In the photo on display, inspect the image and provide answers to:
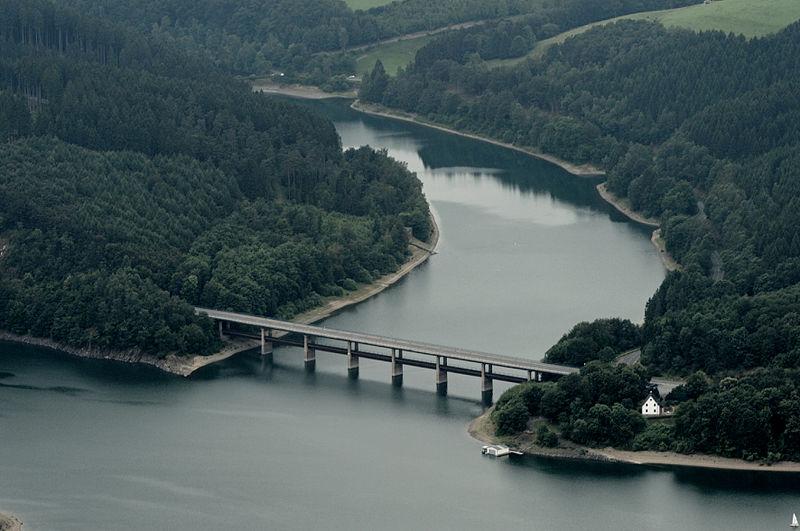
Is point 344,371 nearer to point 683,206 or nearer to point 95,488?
point 95,488

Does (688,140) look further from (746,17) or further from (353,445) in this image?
(353,445)

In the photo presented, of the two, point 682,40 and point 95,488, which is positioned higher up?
point 682,40

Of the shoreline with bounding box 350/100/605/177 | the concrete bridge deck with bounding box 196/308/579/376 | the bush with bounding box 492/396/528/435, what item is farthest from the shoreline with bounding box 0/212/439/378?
the shoreline with bounding box 350/100/605/177

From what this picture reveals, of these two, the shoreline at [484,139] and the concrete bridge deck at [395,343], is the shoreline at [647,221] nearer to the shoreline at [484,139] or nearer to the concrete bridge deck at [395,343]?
the shoreline at [484,139]

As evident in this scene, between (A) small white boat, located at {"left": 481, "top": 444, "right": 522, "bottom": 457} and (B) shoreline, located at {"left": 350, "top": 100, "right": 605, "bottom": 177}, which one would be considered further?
(B) shoreline, located at {"left": 350, "top": 100, "right": 605, "bottom": 177}

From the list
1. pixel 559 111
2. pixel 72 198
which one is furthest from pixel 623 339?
pixel 559 111

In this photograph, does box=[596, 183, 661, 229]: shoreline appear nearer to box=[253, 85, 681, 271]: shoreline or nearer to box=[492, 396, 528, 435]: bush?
box=[253, 85, 681, 271]: shoreline

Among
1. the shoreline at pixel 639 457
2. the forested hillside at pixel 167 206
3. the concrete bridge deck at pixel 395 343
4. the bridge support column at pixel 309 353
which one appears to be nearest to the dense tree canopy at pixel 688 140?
the concrete bridge deck at pixel 395 343
